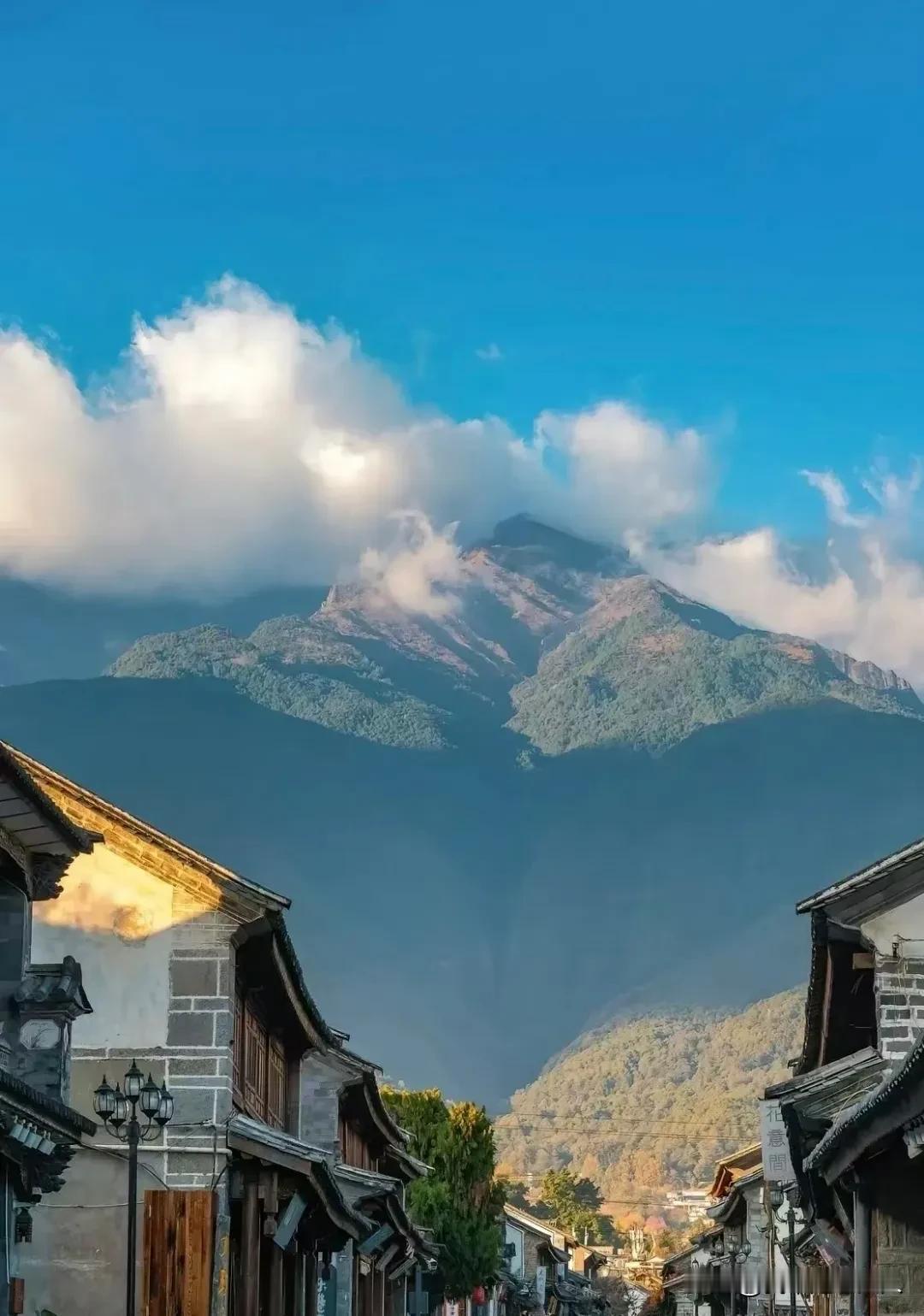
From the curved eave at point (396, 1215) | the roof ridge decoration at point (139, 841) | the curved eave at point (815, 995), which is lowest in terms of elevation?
the curved eave at point (396, 1215)

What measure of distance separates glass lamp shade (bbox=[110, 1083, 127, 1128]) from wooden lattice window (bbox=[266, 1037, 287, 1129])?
41.8 ft

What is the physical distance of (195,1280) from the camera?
2852cm

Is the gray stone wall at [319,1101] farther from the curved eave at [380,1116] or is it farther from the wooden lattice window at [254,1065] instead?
the wooden lattice window at [254,1065]

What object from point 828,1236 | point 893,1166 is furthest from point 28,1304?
point 893,1166

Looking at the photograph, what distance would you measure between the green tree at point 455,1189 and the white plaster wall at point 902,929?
5025 centimetres

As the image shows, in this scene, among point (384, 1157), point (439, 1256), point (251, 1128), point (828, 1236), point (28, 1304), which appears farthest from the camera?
point (439, 1256)

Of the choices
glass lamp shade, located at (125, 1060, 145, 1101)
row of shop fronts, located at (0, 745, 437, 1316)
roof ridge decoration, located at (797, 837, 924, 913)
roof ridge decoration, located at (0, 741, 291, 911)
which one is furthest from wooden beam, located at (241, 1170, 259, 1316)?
roof ridge decoration, located at (797, 837, 924, 913)

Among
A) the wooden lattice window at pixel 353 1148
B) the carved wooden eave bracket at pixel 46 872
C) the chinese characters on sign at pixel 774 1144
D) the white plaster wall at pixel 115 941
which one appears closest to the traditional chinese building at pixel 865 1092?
the chinese characters on sign at pixel 774 1144

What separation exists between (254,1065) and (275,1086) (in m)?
4.46

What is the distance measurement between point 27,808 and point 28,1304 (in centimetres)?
998

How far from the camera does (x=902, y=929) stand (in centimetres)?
2767

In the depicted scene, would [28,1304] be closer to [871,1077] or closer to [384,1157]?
[871,1077]

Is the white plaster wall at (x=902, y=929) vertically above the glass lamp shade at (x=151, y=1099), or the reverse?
the white plaster wall at (x=902, y=929)

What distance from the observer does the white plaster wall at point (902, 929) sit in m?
27.5
